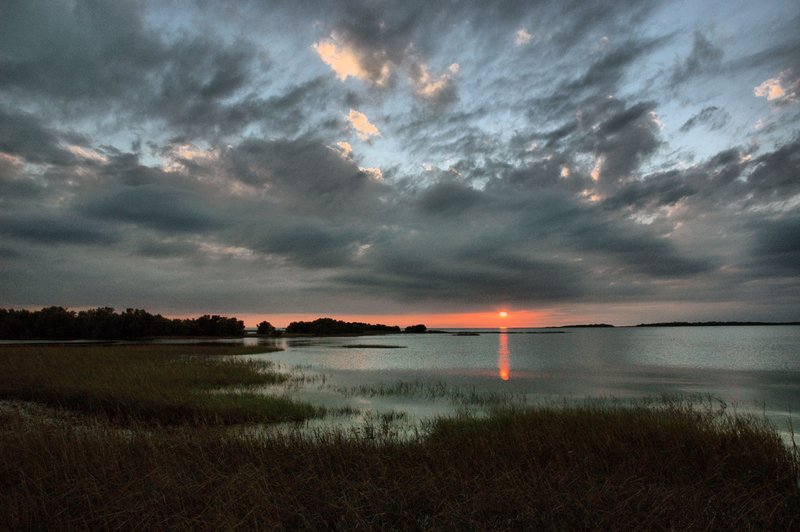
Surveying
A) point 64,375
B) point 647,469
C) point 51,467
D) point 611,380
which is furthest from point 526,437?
point 64,375

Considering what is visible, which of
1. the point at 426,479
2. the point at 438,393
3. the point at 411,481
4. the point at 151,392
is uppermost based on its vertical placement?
the point at 426,479

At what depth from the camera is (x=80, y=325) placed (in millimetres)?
114812

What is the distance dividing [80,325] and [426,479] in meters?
137

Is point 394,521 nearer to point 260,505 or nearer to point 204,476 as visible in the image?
point 260,505

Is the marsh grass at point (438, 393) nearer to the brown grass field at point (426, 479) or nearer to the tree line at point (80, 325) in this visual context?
the brown grass field at point (426, 479)

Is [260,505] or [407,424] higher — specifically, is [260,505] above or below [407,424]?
above

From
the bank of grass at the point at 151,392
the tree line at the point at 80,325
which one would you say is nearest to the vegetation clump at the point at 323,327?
the tree line at the point at 80,325

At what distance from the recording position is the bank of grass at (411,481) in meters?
6.66

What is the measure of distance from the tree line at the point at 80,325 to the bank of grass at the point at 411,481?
12402cm

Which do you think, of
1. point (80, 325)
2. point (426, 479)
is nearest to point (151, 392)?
point (426, 479)

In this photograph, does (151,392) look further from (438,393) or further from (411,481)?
(411,481)

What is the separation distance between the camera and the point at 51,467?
Result: 9188 mm

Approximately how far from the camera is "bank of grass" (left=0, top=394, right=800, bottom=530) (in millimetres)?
6656

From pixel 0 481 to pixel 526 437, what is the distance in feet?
40.3
